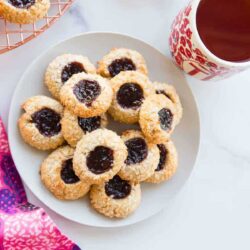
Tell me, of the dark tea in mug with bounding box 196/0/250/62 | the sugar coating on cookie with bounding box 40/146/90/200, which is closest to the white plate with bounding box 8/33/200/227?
the sugar coating on cookie with bounding box 40/146/90/200

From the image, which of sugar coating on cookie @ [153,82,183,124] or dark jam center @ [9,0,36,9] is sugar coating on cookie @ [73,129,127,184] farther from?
dark jam center @ [9,0,36,9]

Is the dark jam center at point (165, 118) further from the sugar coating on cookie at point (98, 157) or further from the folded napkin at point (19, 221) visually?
the folded napkin at point (19, 221)

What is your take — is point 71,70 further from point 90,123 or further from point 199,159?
point 199,159

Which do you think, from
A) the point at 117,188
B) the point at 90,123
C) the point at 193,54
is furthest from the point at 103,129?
the point at 193,54

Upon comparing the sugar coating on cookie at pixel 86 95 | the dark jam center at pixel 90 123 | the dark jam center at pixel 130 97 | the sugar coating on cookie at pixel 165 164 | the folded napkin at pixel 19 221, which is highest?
the sugar coating on cookie at pixel 86 95

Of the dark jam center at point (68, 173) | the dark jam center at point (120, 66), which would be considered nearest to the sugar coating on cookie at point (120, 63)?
the dark jam center at point (120, 66)
